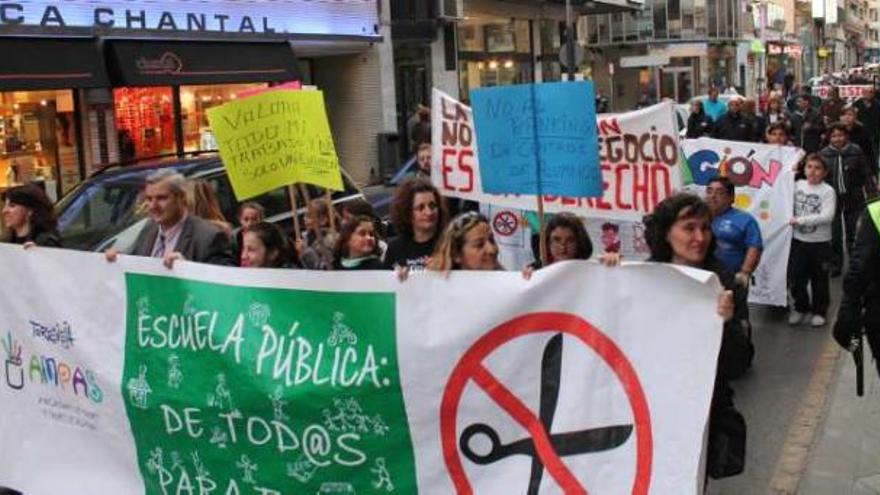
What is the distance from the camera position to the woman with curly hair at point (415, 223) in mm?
5625

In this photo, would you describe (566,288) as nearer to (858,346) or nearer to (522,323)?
(522,323)

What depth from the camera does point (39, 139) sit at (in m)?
15.7

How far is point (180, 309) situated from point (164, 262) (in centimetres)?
21

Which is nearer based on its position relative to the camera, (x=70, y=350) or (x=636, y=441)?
(x=636, y=441)

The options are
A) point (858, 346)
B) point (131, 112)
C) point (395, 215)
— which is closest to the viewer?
point (858, 346)

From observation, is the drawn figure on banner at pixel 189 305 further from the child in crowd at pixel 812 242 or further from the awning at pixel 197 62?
the awning at pixel 197 62

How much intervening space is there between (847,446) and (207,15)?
47.9ft

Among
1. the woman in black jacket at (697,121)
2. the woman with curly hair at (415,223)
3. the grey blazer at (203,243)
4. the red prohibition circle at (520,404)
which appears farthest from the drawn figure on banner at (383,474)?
the woman in black jacket at (697,121)

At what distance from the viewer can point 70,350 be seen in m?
4.88

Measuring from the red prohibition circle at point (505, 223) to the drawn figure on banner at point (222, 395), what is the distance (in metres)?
4.85

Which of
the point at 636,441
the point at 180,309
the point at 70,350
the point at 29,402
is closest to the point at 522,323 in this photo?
the point at 636,441

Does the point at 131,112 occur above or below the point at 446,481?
above

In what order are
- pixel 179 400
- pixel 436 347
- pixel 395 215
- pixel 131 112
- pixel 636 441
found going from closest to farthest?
1. pixel 636 441
2. pixel 436 347
3. pixel 179 400
4. pixel 395 215
5. pixel 131 112

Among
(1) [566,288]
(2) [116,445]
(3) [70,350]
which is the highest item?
(1) [566,288]
